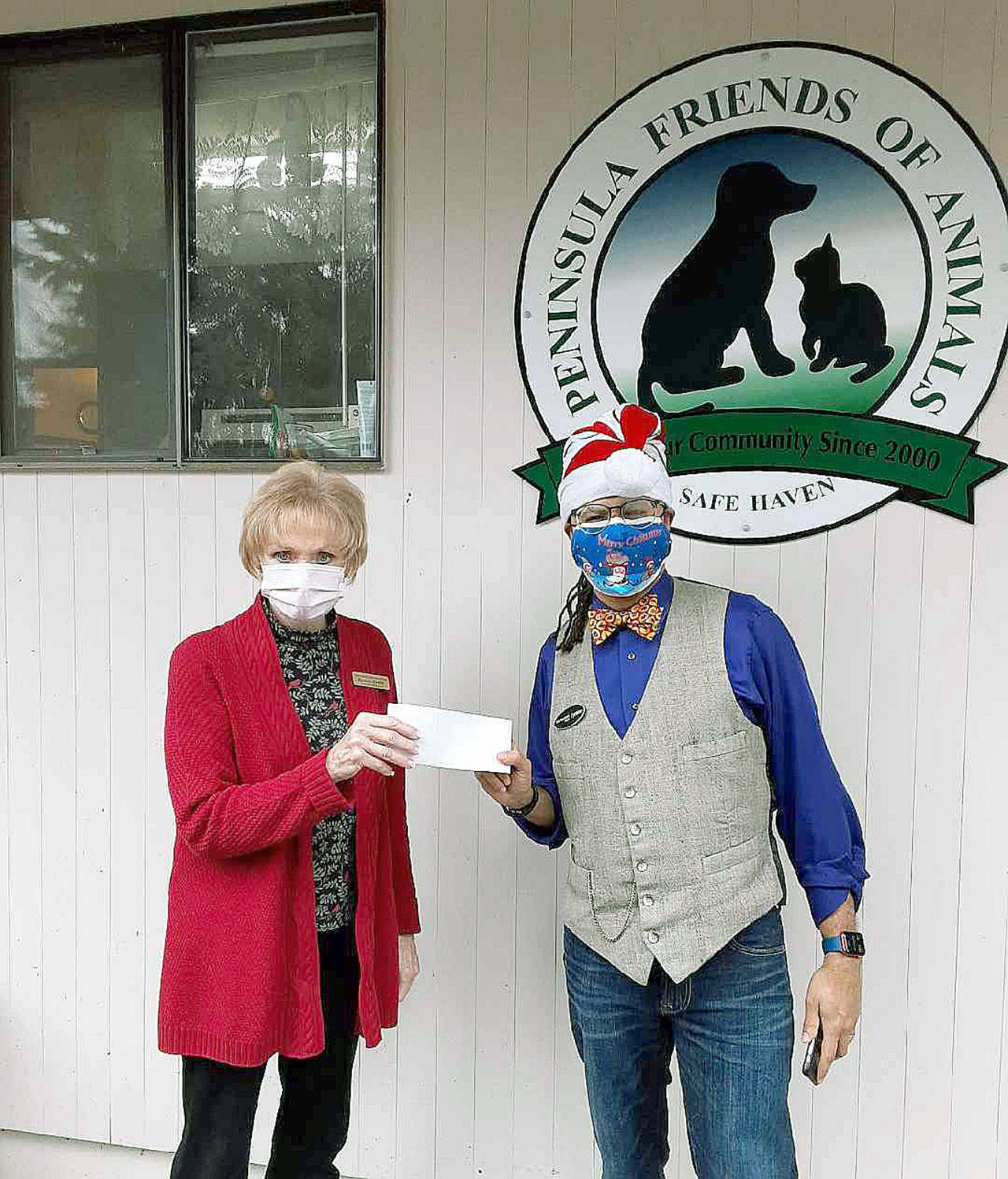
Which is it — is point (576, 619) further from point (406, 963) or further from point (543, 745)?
point (406, 963)

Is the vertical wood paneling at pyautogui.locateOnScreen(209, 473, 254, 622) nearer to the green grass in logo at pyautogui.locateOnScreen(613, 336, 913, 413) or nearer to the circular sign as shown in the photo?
the circular sign

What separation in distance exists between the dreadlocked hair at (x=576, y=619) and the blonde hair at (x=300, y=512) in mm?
350

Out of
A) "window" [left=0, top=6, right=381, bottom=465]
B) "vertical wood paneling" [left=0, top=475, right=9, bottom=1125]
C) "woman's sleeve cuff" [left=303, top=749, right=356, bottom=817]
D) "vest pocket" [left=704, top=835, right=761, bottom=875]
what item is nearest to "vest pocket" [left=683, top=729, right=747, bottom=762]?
"vest pocket" [left=704, top=835, right=761, bottom=875]

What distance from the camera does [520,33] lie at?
242cm

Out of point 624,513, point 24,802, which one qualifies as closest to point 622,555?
point 624,513

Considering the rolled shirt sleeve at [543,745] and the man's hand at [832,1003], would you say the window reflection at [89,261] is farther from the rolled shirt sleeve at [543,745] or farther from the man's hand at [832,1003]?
the man's hand at [832,1003]

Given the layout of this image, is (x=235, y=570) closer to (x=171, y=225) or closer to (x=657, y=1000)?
(x=171, y=225)

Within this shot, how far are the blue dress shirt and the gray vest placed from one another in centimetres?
2

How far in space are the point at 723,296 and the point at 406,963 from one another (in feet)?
4.55

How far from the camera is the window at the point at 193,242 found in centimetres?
254

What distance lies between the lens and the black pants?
183cm

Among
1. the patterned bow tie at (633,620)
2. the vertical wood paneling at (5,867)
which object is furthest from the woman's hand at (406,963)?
the vertical wood paneling at (5,867)

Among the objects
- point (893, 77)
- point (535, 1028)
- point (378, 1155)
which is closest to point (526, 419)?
point (893, 77)

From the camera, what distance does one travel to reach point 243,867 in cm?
183
